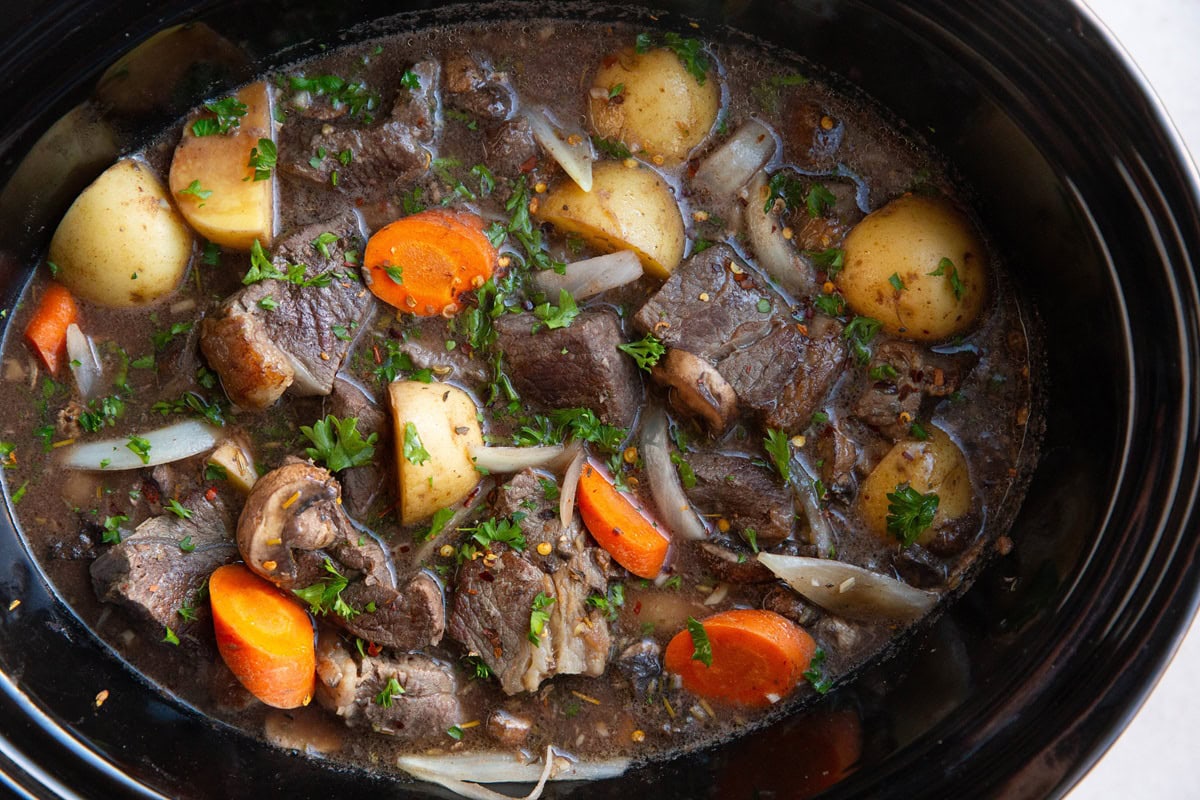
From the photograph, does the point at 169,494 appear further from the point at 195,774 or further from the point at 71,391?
the point at 195,774

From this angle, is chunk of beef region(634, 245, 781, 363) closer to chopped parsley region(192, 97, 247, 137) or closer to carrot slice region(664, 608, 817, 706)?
carrot slice region(664, 608, 817, 706)

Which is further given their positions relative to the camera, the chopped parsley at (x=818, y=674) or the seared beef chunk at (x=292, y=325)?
the chopped parsley at (x=818, y=674)

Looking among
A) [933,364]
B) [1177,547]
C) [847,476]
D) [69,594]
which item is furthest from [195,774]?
[1177,547]

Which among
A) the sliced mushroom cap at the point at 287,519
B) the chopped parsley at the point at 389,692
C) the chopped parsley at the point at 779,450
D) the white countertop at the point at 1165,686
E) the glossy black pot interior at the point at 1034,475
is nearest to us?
the glossy black pot interior at the point at 1034,475

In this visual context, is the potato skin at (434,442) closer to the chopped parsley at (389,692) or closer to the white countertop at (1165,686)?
the chopped parsley at (389,692)

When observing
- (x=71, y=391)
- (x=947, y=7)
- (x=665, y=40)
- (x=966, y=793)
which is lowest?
(x=966, y=793)

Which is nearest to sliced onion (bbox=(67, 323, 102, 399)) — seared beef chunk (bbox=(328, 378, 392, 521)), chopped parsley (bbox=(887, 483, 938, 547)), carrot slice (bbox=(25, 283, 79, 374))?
carrot slice (bbox=(25, 283, 79, 374))

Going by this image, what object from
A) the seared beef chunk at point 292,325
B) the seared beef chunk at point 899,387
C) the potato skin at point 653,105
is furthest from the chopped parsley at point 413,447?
the seared beef chunk at point 899,387
